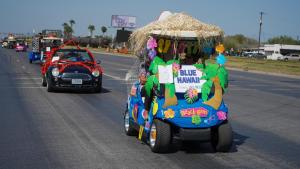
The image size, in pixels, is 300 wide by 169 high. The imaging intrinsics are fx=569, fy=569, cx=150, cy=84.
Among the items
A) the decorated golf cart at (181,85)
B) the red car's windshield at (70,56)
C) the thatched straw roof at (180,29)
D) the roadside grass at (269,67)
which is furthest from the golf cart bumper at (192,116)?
the roadside grass at (269,67)

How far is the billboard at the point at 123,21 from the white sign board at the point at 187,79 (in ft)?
386

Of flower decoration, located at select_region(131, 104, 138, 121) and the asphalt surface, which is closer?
the asphalt surface

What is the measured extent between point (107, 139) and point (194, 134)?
83.8 inches

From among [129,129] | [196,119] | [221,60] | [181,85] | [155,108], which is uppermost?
[221,60]

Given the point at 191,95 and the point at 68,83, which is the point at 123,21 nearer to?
the point at 68,83

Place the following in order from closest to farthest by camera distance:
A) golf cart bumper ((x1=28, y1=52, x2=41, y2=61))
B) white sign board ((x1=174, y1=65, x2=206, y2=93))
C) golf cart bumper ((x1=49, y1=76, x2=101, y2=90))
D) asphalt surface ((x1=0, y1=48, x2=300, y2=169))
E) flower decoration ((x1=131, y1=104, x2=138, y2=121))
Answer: asphalt surface ((x1=0, y1=48, x2=300, y2=169)), white sign board ((x1=174, y1=65, x2=206, y2=93)), flower decoration ((x1=131, y1=104, x2=138, y2=121)), golf cart bumper ((x1=49, y1=76, x2=101, y2=90)), golf cart bumper ((x1=28, y1=52, x2=41, y2=61))

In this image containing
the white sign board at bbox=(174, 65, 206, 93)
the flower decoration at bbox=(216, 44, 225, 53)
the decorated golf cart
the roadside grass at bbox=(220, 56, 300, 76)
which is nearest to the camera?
the decorated golf cart

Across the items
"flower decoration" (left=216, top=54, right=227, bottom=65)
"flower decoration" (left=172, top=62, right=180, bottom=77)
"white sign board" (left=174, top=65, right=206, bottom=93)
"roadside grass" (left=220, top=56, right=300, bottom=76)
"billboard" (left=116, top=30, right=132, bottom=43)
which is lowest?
"roadside grass" (left=220, top=56, right=300, bottom=76)

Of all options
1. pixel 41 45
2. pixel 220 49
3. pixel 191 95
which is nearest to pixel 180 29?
pixel 220 49

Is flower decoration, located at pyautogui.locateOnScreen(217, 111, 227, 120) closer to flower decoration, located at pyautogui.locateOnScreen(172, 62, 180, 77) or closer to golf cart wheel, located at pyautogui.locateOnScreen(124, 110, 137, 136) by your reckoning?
flower decoration, located at pyautogui.locateOnScreen(172, 62, 180, 77)

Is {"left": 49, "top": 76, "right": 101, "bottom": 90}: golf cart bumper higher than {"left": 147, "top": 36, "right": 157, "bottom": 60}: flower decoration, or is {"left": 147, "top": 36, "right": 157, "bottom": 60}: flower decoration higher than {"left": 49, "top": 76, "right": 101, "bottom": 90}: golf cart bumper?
{"left": 147, "top": 36, "right": 157, "bottom": 60}: flower decoration

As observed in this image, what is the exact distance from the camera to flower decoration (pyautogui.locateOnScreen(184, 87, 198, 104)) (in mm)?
9094

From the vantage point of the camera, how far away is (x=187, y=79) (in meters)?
9.30

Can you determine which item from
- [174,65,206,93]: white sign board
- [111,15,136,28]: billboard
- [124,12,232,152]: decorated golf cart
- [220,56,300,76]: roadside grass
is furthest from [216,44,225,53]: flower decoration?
[111,15,136,28]: billboard
